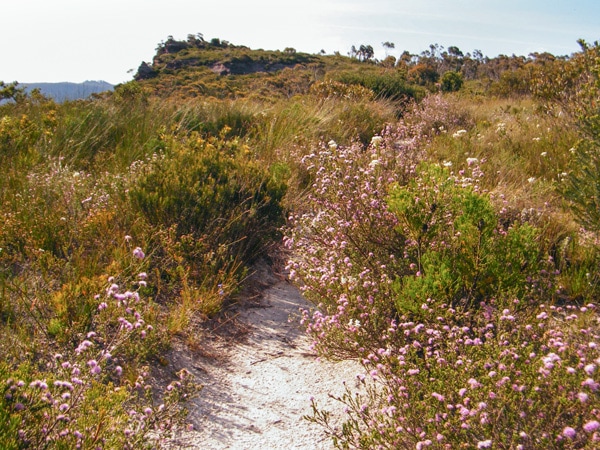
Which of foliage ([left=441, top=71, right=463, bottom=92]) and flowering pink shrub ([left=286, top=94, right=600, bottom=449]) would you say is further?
foliage ([left=441, top=71, right=463, bottom=92])

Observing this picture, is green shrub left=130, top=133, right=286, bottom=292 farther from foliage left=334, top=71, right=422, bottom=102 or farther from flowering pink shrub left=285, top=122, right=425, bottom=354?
foliage left=334, top=71, right=422, bottom=102

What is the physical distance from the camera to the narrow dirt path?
279cm

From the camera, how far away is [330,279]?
3646 millimetres

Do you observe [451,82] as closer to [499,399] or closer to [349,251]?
[349,251]

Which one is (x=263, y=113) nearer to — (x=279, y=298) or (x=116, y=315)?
(x=279, y=298)

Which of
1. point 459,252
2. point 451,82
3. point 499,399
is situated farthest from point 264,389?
point 451,82

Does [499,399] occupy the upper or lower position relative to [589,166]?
lower

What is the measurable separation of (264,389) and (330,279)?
880 mm

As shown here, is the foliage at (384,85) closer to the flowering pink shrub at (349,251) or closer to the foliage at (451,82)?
the flowering pink shrub at (349,251)

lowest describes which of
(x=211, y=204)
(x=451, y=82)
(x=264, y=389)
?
(x=264, y=389)

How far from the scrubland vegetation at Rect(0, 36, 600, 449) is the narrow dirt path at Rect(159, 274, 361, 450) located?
15 cm

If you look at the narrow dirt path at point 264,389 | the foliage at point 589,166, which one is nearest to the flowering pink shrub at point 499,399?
the narrow dirt path at point 264,389

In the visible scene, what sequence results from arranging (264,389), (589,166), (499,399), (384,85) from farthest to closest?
1. (384,85)
2. (589,166)
3. (264,389)
4. (499,399)

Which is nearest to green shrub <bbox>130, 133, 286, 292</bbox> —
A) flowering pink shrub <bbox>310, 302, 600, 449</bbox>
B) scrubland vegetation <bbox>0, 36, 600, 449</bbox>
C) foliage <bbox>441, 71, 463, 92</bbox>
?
scrubland vegetation <bbox>0, 36, 600, 449</bbox>
